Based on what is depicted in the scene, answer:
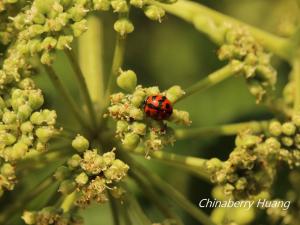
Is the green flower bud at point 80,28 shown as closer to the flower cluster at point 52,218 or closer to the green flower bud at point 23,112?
the green flower bud at point 23,112

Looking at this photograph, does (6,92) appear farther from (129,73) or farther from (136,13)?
(136,13)

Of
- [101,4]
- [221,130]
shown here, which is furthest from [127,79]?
[221,130]

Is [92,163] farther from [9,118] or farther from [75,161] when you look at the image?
[9,118]

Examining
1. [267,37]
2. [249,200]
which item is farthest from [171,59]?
[249,200]

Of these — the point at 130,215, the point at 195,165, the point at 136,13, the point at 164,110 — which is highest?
the point at 136,13

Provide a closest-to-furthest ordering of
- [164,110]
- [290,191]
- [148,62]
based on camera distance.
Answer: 1. [164,110]
2. [290,191]
3. [148,62]

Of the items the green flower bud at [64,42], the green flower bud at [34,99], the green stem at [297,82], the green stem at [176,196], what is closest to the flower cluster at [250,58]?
the green stem at [297,82]

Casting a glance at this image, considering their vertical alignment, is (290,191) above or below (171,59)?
below
